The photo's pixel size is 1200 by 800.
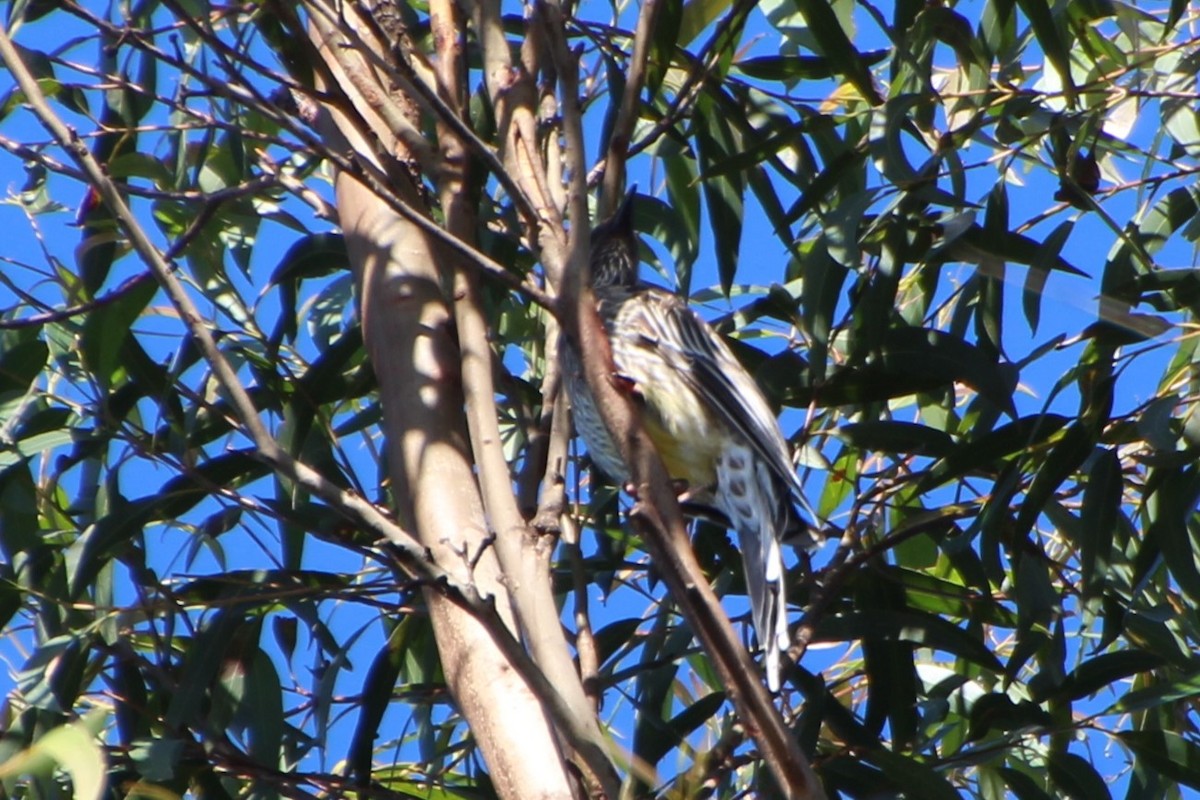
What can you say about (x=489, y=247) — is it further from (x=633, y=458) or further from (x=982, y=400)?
(x=633, y=458)

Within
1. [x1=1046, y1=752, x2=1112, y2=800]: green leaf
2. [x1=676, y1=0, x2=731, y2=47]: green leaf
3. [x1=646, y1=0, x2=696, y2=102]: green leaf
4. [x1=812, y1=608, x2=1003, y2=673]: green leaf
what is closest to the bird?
[x1=812, y1=608, x2=1003, y2=673]: green leaf

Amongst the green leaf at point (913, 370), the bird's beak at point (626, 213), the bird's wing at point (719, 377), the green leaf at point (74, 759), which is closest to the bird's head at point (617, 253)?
the bird's beak at point (626, 213)

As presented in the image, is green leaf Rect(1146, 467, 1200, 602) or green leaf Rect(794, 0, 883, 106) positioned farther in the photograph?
green leaf Rect(794, 0, 883, 106)

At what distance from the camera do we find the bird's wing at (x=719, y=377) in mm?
2365

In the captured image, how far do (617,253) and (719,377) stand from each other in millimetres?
636

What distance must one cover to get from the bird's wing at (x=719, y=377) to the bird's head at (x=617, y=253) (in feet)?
0.74

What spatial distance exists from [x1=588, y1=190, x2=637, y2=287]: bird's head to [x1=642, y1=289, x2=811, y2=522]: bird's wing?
0.74 feet

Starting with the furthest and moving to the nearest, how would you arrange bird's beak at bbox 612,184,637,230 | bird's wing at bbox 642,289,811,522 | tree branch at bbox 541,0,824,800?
1. bird's beak at bbox 612,184,637,230
2. bird's wing at bbox 642,289,811,522
3. tree branch at bbox 541,0,824,800

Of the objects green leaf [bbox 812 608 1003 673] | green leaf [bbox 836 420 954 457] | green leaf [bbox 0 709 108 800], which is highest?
green leaf [bbox 836 420 954 457]

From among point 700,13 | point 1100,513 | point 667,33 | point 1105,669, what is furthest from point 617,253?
point 1105,669

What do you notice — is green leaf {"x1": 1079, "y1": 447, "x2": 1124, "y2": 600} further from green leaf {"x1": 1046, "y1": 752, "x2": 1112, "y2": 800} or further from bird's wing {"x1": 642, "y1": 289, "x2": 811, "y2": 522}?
bird's wing {"x1": 642, "y1": 289, "x2": 811, "y2": 522}

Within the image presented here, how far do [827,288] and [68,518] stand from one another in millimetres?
1406

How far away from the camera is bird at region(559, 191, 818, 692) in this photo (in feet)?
7.75

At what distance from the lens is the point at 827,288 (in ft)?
7.66
